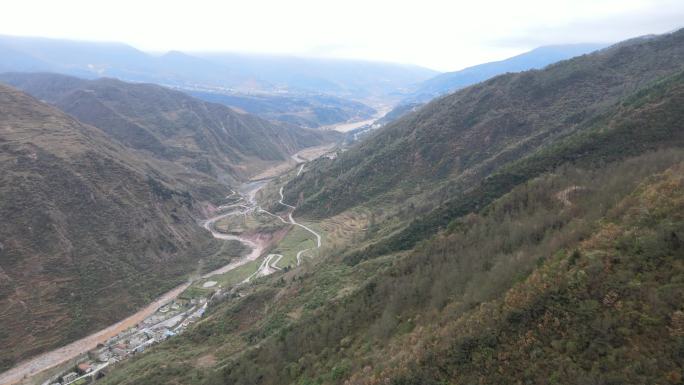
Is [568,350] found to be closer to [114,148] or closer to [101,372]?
[101,372]

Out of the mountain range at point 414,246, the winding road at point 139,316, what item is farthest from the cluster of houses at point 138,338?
the mountain range at point 414,246

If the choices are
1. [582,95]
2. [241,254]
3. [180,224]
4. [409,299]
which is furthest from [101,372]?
[582,95]

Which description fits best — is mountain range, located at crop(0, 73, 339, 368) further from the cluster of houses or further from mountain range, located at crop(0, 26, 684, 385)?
the cluster of houses

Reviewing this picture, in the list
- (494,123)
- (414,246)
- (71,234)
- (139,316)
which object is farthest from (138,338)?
(494,123)

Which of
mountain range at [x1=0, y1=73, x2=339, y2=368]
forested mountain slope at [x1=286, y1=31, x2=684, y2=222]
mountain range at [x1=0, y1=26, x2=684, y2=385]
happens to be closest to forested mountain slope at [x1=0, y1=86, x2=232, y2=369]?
mountain range at [x1=0, y1=73, x2=339, y2=368]

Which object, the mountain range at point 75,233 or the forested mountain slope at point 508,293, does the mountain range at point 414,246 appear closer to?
the forested mountain slope at point 508,293

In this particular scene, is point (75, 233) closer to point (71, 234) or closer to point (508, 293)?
point (71, 234)
